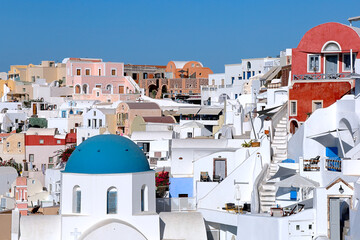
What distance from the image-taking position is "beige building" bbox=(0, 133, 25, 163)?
6066 centimetres

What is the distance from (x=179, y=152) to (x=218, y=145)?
2154 mm

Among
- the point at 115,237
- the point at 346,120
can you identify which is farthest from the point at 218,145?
the point at 115,237

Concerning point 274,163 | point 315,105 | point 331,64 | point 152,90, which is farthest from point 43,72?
point 274,163

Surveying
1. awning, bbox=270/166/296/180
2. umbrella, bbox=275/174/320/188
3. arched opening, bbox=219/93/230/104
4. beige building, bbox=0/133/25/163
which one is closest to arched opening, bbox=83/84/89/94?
arched opening, bbox=219/93/230/104

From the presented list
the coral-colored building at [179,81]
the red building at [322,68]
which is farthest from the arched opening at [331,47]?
the coral-colored building at [179,81]

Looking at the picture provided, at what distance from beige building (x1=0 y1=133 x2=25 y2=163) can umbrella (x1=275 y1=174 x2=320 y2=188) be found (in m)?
35.5

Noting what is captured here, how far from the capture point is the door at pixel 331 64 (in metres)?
35.3

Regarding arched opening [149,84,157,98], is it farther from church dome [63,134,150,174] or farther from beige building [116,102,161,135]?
church dome [63,134,150,174]

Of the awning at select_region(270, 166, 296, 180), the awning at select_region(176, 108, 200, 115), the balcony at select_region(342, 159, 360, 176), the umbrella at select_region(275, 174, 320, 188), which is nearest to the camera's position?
the balcony at select_region(342, 159, 360, 176)

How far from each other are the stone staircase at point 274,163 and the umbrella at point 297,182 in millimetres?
1977

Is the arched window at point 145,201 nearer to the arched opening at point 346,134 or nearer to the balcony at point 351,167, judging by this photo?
the balcony at point 351,167

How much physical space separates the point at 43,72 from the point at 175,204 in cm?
6400

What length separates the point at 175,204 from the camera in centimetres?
3192

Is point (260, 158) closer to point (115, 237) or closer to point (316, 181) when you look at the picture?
point (316, 181)
